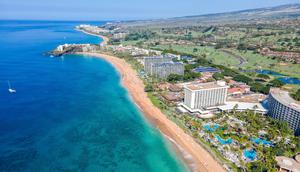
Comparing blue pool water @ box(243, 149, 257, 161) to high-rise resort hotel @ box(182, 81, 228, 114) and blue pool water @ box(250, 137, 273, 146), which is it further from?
high-rise resort hotel @ box(182, 81, 228, 114)

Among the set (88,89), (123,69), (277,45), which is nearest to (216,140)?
(88,89)

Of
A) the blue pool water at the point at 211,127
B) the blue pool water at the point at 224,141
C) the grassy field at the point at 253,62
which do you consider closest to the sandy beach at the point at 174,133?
the blue pool water at the point at 224,141

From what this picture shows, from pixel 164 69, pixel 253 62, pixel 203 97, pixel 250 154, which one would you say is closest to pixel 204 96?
pixel 203 97

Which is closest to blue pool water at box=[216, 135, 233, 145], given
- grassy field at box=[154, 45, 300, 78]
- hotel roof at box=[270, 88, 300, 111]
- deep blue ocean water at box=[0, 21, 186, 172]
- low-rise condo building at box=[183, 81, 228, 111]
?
deep blue ocean water at box=[0, 21, 186, 172]

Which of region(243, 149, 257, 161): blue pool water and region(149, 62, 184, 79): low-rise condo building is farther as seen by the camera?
region(149, 62, 184, 79): low-rise condo building

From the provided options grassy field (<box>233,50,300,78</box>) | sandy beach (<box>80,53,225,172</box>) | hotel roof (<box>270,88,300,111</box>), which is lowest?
sandy beach (<box>80,53,225,172</box>)

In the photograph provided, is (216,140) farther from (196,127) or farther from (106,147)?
(106,147)

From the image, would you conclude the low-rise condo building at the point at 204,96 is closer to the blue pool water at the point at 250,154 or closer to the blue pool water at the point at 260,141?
the blue pool water at the point at 260,141
